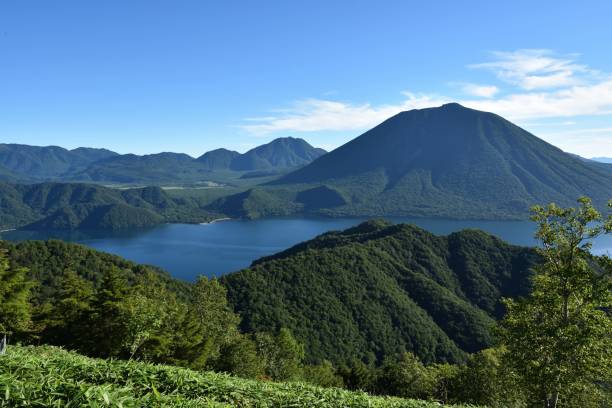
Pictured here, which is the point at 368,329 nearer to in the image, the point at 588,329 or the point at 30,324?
the point at 30,324

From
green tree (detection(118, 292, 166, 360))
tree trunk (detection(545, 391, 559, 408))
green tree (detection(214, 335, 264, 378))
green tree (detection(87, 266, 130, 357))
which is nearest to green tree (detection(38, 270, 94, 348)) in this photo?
green tree (detection(87, 266, 130, 357))

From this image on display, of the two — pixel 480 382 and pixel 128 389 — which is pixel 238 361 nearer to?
pixel 480 382

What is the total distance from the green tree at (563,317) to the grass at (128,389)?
10783 mm

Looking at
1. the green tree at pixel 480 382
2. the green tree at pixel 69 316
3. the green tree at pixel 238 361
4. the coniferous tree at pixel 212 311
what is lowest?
the green tree at pixel 480 382

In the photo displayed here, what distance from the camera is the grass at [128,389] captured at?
204 inches

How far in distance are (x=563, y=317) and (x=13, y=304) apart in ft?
125

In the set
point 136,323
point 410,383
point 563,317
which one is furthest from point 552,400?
point 410,383

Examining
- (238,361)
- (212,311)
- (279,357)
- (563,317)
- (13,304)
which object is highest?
(563,317)

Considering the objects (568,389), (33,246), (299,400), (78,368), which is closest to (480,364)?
(568,389)

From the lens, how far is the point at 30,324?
32.8 meters

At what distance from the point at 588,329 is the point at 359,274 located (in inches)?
4478

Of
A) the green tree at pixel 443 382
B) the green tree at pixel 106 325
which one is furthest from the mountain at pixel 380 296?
the green tree at pixel 106 325

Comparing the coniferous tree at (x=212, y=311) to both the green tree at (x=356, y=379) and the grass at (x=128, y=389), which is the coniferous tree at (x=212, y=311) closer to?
the green tree at (x=356, y=379)

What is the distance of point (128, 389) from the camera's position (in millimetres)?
5707
